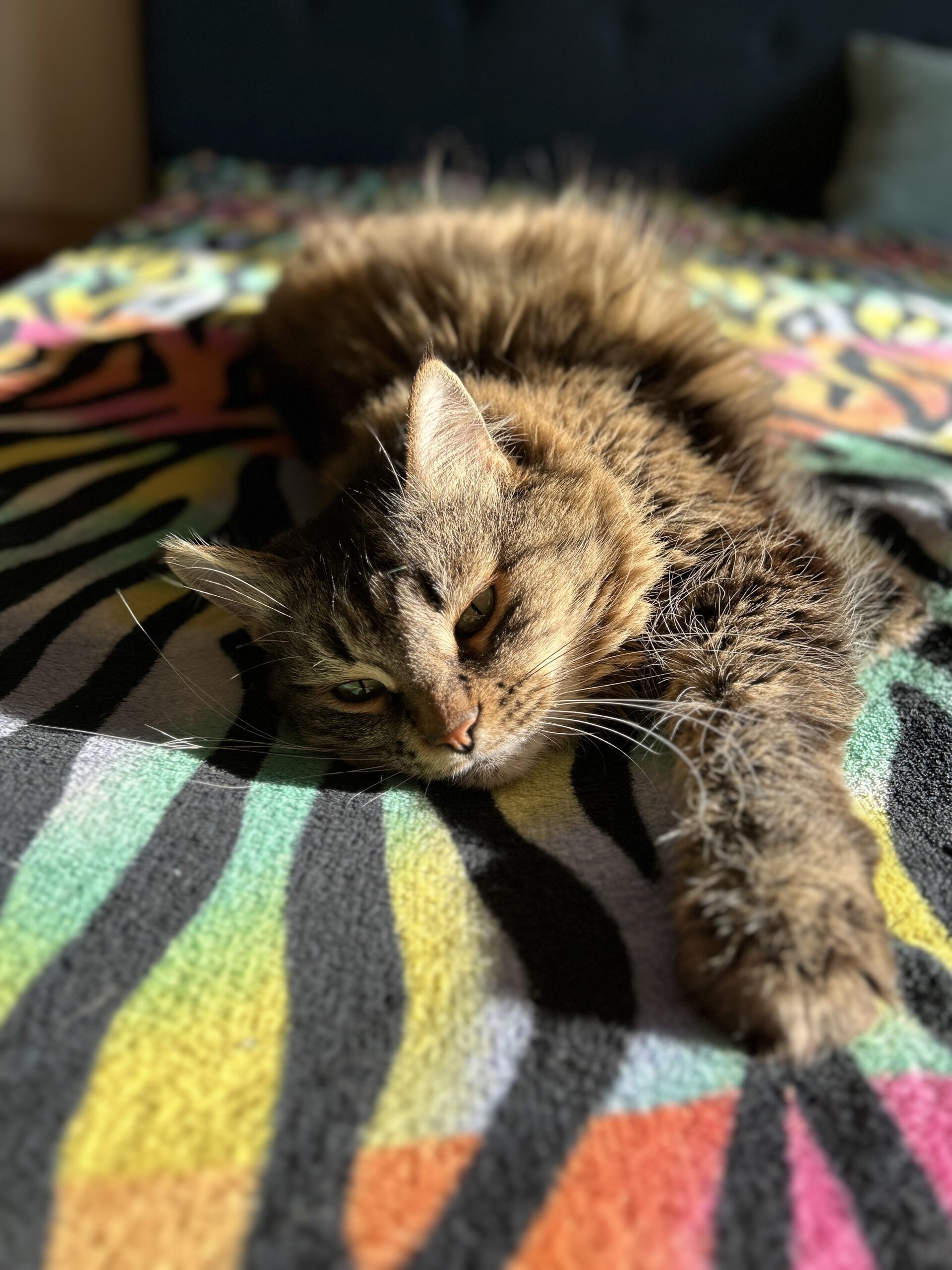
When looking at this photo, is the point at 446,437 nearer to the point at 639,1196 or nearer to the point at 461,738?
the point at 461,738

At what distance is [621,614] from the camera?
120 centimetres

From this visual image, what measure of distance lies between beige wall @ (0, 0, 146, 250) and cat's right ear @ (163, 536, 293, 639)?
3.73 m

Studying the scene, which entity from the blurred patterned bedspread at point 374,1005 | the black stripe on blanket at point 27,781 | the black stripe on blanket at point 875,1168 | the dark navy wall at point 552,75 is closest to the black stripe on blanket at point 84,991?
the blurred patterned bedspread at point 374,1005

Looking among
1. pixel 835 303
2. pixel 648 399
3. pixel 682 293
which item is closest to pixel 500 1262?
pixel 648 399

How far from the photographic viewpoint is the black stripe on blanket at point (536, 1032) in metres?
0.64

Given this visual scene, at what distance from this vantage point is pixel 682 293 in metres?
1.80

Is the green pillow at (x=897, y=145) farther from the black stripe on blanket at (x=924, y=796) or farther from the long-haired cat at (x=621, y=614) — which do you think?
the black stripe on blanket at (x=924, y=796)

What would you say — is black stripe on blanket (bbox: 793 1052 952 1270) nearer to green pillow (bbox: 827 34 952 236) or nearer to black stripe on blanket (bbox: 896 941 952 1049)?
black stripe on blanket (bbox: 896 941 952 1049)

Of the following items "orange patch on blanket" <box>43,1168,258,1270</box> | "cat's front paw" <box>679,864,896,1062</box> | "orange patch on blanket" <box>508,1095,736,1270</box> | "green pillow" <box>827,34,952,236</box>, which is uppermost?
"green pillow" <box>827,34,952,236</box>

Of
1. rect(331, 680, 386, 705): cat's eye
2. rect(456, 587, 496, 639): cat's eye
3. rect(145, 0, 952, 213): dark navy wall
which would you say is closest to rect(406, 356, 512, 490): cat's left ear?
rect(456, 587, 496, 639): cat's eye

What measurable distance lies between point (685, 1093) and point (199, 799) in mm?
566

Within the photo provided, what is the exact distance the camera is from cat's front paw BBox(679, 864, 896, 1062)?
77 cm

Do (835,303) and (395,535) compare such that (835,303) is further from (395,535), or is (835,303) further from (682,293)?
(395,535)

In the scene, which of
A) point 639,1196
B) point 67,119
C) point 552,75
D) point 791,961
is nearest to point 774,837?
point 791,961
